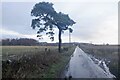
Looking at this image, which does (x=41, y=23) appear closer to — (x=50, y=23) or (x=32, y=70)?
(x=50, y=23)

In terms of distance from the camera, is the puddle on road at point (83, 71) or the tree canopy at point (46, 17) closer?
the puddle on road at point (83, 71)

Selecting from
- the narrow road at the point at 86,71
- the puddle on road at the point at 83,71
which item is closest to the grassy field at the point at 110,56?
the narrow road at the point at 86,71

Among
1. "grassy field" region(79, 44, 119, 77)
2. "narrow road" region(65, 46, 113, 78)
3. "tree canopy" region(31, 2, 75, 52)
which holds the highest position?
"tree canopy" region(31, 2, 75, 52)

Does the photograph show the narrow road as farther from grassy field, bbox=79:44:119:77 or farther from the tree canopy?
the tree canopy

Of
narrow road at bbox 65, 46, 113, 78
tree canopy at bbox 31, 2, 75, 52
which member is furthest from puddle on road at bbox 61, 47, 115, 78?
tree canopy at bbox 31, 2, 75, 52

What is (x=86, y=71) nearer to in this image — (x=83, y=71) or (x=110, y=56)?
(x=83, y=71)

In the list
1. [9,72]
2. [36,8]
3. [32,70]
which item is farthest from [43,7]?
[9,72]

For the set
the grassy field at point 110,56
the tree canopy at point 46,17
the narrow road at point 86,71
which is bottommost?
the narrow road at point 86,71

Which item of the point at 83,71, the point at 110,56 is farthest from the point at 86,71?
the point at 110,56

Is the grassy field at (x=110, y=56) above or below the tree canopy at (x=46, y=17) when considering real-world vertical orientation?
below

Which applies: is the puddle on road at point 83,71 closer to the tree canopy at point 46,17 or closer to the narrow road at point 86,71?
the narrow road at point 86,71

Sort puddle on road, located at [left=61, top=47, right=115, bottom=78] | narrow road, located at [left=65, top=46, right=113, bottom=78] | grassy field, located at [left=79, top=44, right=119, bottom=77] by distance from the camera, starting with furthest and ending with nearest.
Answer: grassy field, located at [left=79, top=44, right=119, bottom=77] → narrow road, located at [left=65, top=46, right=113, bottom=78] → puddle on road, located at [left=61, top=47, right=115, bottom=78]

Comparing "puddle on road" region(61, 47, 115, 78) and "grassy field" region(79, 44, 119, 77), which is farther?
"grassy field" region(79, 44, 119, 77)

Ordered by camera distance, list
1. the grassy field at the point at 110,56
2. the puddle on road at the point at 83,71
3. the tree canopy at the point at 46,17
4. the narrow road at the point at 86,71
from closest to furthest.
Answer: the puddle on road at the point at 83,71 → the narrow road at the point at 86,71 → the grassy field at the point at 110,56 → the tree canopy at the point at 46,17
